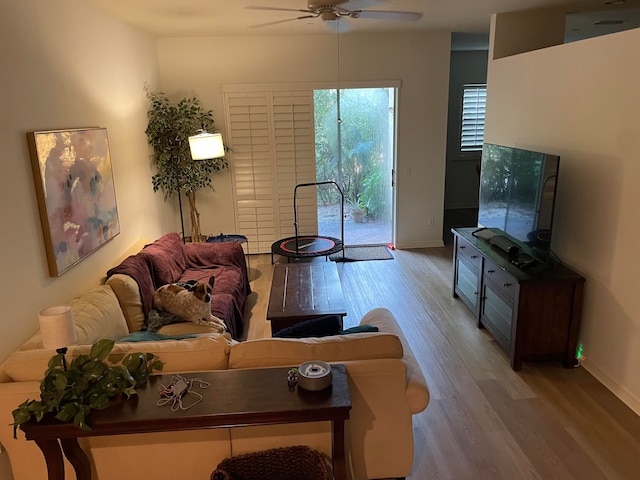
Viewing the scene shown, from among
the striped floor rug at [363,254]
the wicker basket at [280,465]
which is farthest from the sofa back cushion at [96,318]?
the striped floor rug at [363,254]

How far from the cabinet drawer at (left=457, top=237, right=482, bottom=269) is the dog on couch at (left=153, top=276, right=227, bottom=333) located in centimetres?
219

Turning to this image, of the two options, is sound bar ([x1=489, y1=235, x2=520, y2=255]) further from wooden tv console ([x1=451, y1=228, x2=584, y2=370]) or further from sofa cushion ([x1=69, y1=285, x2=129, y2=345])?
sofa cushion ([x1=69, y1=285, x2=129, y2=345])

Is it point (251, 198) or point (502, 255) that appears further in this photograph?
point (251, 198)

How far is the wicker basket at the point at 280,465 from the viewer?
2.01 m

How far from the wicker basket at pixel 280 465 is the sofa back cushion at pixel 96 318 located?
44.9 inches

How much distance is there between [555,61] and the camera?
3666 mm

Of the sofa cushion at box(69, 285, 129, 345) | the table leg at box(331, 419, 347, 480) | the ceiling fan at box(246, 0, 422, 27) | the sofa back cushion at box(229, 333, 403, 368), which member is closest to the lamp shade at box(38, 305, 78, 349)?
the sofa cushion at box(69, 285, 129, 345)

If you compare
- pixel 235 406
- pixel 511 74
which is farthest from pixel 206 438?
pixel 511 74

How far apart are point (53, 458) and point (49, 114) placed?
6.76ft

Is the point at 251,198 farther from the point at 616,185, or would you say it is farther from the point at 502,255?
the point at 616,185

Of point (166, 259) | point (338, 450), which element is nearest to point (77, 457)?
point (338, 450)

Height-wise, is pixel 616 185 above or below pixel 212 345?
above

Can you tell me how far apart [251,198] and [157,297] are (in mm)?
2938

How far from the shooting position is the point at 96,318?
2.79 m
